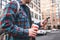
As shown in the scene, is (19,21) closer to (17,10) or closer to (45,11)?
(17,10)

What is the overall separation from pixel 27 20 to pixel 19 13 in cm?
5

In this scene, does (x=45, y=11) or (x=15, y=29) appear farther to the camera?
(x=45, y=11)

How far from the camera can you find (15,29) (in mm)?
723

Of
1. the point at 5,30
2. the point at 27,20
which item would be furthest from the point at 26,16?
the point at 5,30

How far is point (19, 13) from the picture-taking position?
2.55 feet

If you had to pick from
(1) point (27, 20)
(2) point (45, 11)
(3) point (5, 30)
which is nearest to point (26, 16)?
(1) point (27, 20)

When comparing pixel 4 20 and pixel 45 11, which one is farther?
pixel 45 11

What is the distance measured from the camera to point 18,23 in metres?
0.78

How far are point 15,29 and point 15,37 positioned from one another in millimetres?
62

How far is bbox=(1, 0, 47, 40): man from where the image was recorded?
2.36ft

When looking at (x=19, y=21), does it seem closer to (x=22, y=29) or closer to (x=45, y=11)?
(x=22, y=29)

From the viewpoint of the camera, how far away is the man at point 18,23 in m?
0.72

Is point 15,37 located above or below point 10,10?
below

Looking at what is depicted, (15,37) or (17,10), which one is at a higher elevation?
(17,10)
